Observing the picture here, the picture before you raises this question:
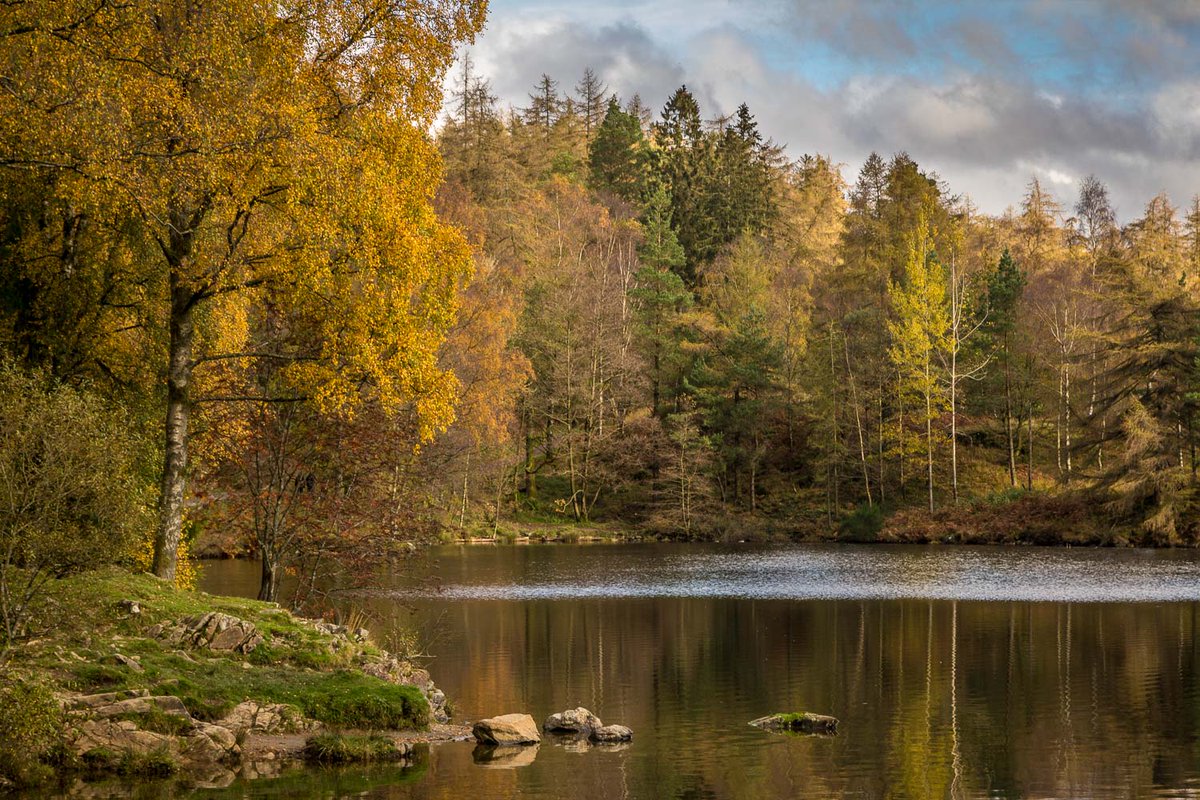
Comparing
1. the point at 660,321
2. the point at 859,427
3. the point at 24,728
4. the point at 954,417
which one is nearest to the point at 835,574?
the point at 954,417

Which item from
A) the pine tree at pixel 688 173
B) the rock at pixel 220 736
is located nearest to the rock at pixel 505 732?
the rock at pixel 220 736

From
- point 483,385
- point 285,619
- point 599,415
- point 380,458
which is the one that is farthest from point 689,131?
point 285,619

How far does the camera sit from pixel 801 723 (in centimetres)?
1830

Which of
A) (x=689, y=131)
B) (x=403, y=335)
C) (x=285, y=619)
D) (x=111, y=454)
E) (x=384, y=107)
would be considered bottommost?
(x=285, y=619)

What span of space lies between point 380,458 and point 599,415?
42848 millimetres

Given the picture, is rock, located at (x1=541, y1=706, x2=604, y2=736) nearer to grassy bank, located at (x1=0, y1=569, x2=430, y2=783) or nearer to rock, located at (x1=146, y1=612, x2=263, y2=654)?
grassy bank, located at (x1=0, y1=569, x2=430, y2=783)

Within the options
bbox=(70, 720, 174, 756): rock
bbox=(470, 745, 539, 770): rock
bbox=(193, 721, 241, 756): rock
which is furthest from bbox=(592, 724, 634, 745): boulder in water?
bbox=(70, 720, 174, 756): rock

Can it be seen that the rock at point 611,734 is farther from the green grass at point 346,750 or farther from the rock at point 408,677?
the green grass at point 346,750

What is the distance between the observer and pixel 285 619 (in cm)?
1947

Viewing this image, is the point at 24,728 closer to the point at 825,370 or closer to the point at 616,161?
the point at 825,370

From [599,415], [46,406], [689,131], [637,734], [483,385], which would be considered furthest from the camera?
[689,131]

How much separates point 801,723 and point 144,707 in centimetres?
923

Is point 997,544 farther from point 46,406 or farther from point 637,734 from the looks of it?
point 46,406

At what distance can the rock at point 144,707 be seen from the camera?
14531mm
